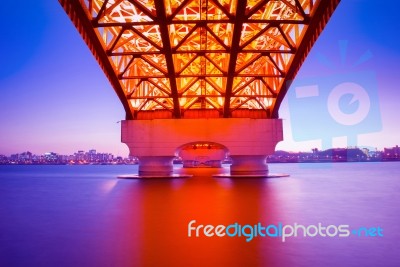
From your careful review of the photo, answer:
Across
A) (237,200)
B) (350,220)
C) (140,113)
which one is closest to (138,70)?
(140,113)

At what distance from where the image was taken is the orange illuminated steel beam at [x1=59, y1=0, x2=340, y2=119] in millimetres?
13672

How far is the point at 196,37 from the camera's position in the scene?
1838cm

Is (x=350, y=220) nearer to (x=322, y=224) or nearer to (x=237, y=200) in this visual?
(x=322, y=224)

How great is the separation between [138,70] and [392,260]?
2162 centimetres

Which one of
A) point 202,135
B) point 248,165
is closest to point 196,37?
point 202,135

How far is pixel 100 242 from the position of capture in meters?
6.72

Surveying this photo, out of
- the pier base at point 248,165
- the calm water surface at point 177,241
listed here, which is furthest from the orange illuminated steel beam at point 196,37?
the calm water surface at point 177,241
